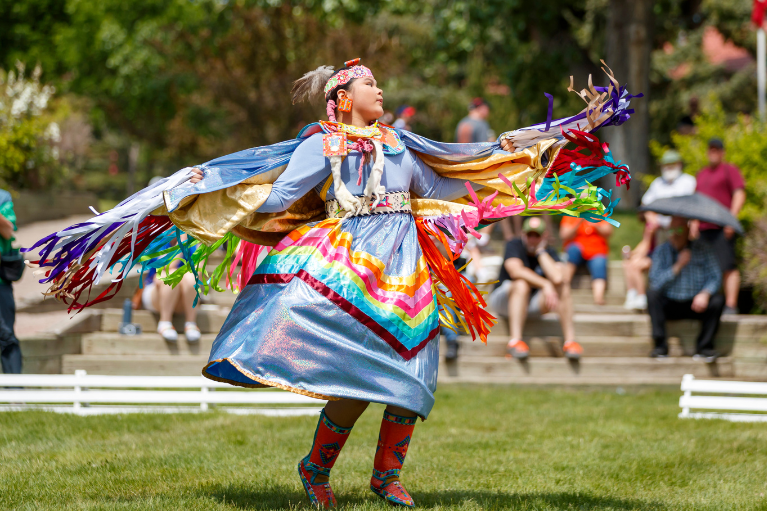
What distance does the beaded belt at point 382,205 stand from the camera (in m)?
4.11

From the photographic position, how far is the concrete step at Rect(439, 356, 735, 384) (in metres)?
8.40

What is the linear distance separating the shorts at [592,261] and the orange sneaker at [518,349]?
2221 millimetres

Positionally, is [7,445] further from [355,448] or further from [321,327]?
[321,327]

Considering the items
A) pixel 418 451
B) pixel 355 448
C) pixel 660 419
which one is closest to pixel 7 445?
pixel 355 448

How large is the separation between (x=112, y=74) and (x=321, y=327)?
23407mm

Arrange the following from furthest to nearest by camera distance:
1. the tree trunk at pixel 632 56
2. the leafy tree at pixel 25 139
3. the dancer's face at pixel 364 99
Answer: the tree trunk at pixel 632 56 → the leafy tree at pixel 25 139 → the dancer's face at pixel 364 99

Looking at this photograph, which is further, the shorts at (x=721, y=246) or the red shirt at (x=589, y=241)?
the red shirt at (x=589, y=241)

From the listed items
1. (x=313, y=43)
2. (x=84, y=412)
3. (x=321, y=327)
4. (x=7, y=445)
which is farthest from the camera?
(x=313, y=43)

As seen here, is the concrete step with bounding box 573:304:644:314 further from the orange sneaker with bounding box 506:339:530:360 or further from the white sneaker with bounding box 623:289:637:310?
the orange sneaker with bounding box 506:339:530:360

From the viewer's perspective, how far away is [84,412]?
682 centimetres

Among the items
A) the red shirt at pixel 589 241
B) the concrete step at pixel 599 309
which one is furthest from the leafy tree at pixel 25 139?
the concrete step at pixel 599 309

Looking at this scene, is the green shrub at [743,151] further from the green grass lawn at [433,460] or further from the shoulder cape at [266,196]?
the shoulder cape at [266,196]

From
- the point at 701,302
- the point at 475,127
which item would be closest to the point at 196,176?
the point at 701,302

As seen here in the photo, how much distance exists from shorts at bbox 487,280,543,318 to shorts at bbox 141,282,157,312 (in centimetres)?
342
